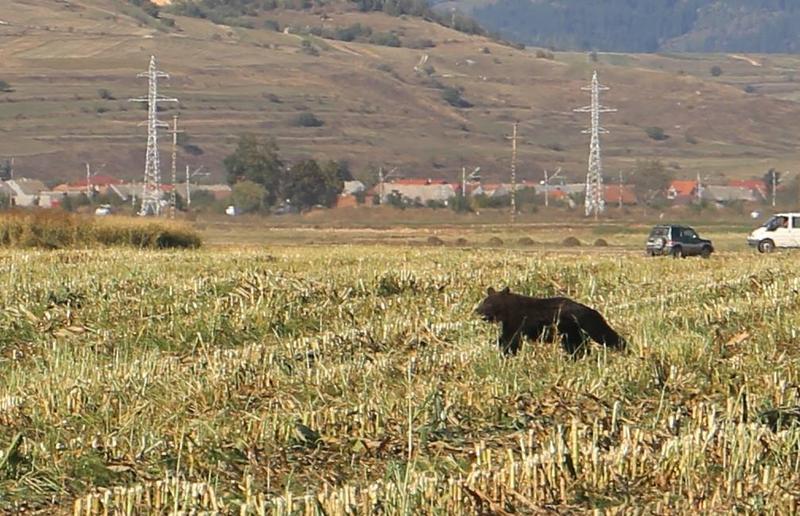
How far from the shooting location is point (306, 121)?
6634 inches

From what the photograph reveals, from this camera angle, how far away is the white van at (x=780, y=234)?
4834 cm

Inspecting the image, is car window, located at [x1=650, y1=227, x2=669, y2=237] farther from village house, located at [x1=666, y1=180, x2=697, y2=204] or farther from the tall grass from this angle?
village house, located at [x1=666, y1=180, x2=697, y2=204]

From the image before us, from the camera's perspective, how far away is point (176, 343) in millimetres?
14312

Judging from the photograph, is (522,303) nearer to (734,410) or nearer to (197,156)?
(734,410)

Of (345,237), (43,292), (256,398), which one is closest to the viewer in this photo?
(256,398)

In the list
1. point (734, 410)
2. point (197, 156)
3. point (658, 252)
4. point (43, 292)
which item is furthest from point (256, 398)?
point (197, 156)

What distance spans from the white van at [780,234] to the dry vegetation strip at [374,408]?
3183 cm

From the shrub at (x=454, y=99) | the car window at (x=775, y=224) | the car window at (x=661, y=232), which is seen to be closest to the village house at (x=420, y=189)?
the shrub at (x=454, y=99)

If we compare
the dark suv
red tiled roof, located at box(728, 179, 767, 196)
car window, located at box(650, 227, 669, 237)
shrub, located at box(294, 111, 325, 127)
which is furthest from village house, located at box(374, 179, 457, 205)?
the dark suv

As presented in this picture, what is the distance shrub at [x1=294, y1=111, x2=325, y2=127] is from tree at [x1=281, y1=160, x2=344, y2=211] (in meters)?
59.0

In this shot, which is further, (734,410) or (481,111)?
(481,111)

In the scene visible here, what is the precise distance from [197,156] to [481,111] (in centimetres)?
5446

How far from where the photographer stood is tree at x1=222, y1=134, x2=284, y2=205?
110 meters

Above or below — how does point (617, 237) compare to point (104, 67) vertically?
below
